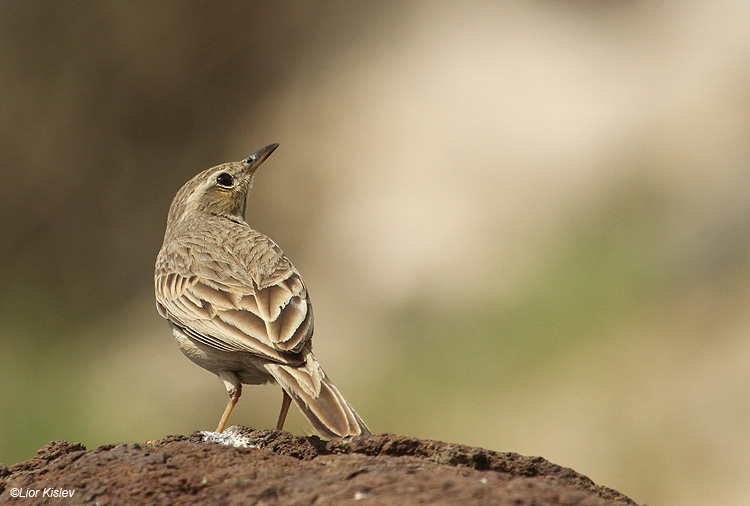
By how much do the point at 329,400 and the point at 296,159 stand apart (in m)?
14.8

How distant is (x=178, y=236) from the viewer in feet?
25.1

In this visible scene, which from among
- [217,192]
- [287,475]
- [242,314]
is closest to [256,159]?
[217,192]

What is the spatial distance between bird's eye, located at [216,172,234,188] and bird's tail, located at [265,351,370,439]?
3.11 metres

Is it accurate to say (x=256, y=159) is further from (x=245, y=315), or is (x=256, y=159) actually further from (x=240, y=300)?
(x=245, y=315)

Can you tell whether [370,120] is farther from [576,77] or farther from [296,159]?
[576,77]

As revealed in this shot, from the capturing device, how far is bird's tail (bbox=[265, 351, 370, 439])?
181 inches

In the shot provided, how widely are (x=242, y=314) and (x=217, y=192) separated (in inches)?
103

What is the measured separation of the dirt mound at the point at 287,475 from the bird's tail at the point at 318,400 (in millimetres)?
162

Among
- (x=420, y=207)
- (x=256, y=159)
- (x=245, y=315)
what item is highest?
(x=256, y=159)

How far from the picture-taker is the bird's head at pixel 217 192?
8.08 m

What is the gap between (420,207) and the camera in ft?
57.8
